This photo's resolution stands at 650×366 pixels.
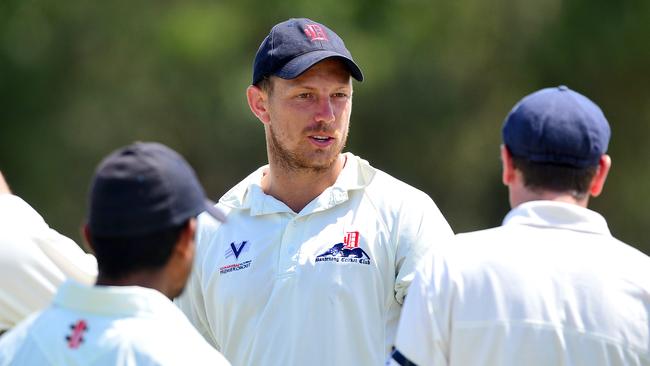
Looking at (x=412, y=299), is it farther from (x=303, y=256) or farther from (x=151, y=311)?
(x=303, y=256)

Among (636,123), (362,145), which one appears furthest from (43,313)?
(636,123)

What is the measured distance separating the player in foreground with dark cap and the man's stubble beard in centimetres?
169

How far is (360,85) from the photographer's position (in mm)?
16094

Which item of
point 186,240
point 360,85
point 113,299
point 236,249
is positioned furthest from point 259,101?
point 360,85

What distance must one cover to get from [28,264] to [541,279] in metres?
1.52

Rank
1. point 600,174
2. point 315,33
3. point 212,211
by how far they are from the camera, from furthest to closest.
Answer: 1. point 315,33
2. point 600,174
3. point 212,211

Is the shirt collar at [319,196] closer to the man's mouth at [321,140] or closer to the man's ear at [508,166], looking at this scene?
the man's mouth at [321,140]

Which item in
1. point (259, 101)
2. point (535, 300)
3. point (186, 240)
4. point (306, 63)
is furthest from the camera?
point (259, 101)

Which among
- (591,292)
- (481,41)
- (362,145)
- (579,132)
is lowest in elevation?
(362,145)

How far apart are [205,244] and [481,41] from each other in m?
13.6

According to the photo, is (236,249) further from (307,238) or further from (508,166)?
(508,166)

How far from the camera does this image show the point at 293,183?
15.6 ft

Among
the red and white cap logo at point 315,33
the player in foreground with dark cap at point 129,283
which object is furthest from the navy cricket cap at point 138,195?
the red and white cap logo at point 315,33

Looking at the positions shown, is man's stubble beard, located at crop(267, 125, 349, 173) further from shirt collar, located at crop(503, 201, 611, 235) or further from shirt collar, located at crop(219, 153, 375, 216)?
shirt collar, located at crop(503, 201, 611, 235)
